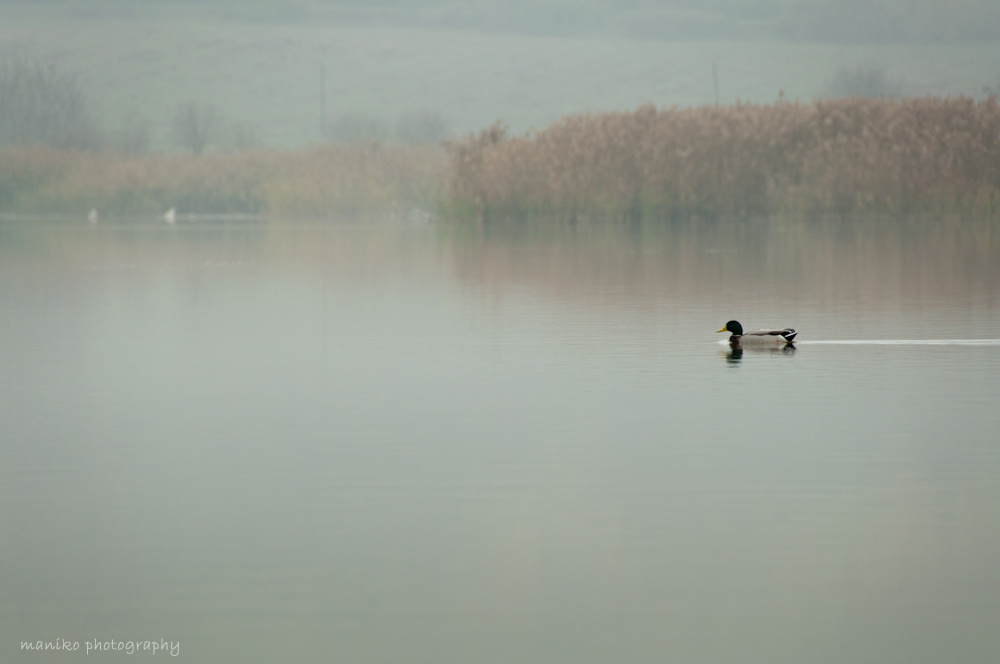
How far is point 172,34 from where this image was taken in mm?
145125

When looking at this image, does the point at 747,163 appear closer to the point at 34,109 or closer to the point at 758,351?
the point at 758,351

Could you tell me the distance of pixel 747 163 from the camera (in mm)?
31688

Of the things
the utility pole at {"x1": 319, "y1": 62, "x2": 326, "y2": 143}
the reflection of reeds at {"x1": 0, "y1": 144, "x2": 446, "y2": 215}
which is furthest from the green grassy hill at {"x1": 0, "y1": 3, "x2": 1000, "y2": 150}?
the reflection of reeds at {"x1": 0, "y1": 144, "x2": 446, "y2": 215}

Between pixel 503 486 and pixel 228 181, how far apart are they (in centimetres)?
4272

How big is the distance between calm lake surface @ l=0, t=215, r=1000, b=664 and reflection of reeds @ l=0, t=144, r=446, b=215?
32.3 m

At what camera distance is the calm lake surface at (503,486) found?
13.3 feet

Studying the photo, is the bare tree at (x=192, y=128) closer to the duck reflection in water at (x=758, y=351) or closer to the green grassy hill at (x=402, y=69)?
the green grassy hill at (x=402, y=69)

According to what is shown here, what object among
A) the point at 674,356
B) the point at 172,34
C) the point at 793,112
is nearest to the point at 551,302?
the point at 674,356

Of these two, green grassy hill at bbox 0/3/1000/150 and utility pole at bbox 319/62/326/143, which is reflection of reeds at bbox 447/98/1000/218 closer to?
utility pole at bbox 319/62/326/143

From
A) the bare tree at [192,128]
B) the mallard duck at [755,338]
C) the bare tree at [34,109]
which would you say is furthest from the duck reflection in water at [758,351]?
the bare tree at [34,109]

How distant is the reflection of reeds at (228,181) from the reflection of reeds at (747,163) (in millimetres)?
11490

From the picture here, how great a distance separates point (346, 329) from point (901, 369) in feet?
14.8

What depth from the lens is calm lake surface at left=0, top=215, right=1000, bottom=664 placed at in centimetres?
406

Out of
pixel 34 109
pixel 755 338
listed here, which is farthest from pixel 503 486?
pixel 34 109
